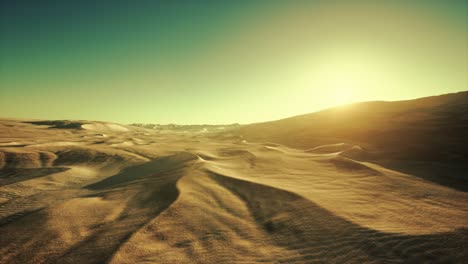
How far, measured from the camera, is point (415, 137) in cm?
1306

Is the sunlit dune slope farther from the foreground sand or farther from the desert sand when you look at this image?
the foreground sand

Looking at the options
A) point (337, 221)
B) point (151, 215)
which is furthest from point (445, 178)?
point (151, 215)

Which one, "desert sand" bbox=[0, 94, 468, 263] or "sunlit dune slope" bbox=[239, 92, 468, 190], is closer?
"desert sand" bbox=[0, 94, 468, 263]

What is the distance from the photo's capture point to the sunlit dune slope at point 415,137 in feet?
27.1

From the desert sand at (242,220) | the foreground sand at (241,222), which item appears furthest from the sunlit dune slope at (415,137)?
the foreground sand at (241,222)

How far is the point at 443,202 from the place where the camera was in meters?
4.21

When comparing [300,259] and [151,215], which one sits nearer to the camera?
[300,259]

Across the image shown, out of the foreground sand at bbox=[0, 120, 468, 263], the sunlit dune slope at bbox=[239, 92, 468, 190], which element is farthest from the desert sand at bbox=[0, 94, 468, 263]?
the sunlit dune slope at bbox=[239, 92, 468, 190]

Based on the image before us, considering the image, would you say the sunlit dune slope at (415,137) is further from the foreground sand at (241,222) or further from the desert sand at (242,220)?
the foreground sand at (241,222)

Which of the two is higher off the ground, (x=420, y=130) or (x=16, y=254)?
(x=420, y=130)

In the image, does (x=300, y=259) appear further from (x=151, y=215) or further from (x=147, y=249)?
(x=151, y=215)

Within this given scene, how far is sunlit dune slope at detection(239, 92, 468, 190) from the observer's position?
825 centimetres

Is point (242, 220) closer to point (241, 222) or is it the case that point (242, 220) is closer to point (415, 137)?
point (241, 222)

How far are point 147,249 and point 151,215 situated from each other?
1.00m
